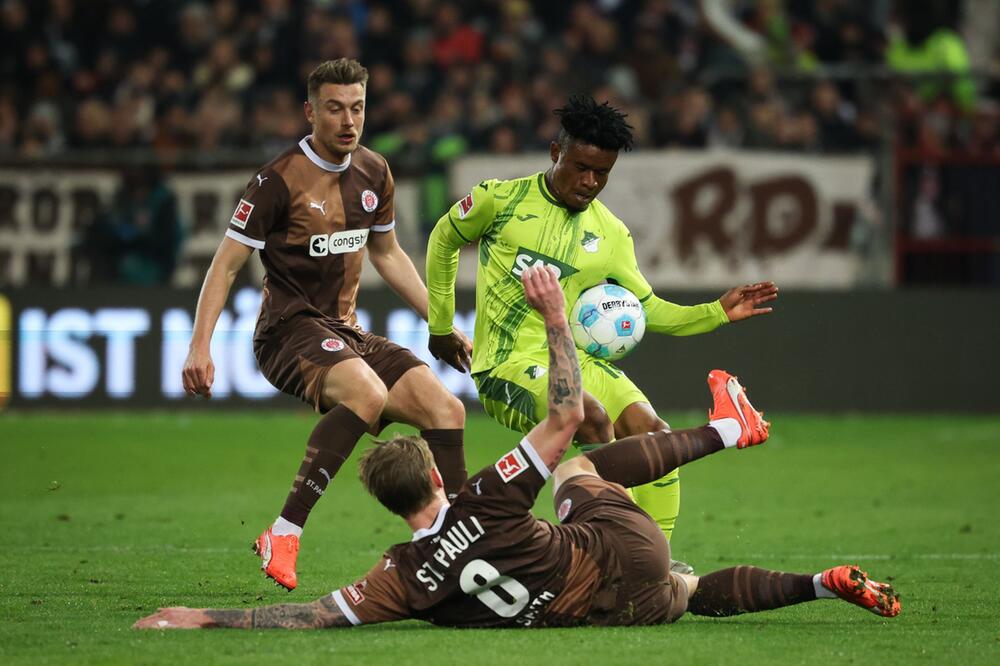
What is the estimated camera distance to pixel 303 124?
54.9 feet

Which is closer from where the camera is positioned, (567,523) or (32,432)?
(567,523)

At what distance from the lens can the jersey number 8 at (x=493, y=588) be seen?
18.8 ft

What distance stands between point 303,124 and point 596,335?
10.1 meters

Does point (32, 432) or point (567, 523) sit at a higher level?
point (567, 523)

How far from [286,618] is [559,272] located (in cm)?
197

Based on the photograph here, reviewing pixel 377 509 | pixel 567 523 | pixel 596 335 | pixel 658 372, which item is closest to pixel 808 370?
pixel 658 372

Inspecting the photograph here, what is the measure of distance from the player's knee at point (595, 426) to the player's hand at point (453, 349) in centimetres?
108

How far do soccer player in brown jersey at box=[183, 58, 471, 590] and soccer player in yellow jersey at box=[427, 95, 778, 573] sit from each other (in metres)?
0.31

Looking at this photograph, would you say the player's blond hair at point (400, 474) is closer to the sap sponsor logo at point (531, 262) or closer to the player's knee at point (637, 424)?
the player's knee at point (637, 424)

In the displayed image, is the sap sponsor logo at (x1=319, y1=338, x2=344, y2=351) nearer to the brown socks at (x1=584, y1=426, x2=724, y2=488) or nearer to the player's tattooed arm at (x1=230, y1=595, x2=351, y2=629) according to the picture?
the brown socks at (x1=584, y1=426, x2=724, y2=488)

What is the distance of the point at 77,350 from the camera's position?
15.8m

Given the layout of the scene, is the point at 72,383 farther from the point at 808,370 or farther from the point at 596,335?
the point at 596,335

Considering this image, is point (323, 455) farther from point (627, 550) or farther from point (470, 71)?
point (470, 71)

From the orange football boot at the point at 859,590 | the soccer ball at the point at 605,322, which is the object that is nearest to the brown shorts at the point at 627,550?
the orange football boot at the point at 859,590
